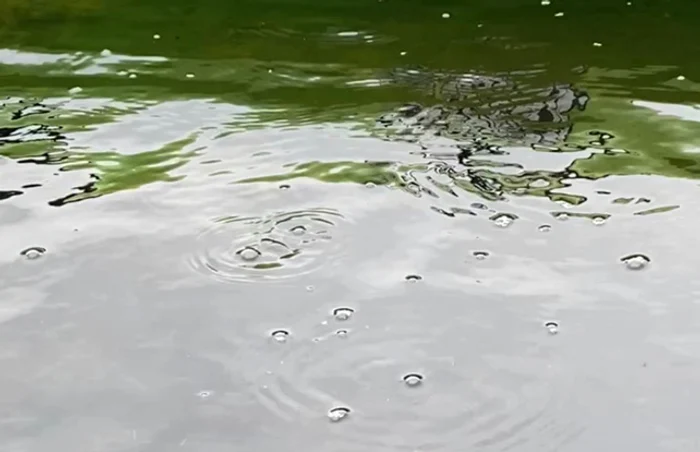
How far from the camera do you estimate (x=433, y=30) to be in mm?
3951

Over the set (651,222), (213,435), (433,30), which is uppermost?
(433,30)

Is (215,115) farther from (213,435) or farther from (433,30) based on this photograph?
(213,435)

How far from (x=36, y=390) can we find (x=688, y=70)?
280 centimetres

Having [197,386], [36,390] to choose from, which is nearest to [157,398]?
[197,386]

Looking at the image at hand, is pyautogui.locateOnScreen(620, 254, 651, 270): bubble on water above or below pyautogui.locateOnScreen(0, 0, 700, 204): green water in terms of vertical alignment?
below

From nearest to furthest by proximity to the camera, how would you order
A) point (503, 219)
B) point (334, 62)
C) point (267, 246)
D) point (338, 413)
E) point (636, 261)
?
point (338, 413) → point (636, 261) → point (267, 246) → point (503, 219) → point (334, 62)

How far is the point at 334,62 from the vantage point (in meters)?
3.66

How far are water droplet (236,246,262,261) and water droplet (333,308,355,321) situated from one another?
0.34 meters

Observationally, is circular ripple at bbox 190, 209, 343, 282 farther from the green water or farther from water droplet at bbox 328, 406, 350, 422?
water droplet at bbox 328, 406, 350, 422

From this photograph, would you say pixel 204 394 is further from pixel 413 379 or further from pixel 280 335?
pixel 413 379

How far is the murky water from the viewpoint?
186cm

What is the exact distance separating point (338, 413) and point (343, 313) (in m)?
0.35

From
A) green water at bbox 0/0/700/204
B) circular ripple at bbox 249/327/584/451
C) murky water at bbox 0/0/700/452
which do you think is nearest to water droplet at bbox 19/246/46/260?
murky water at bbox 0/0/700/452

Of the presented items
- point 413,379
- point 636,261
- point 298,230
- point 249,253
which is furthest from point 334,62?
point 413,379
